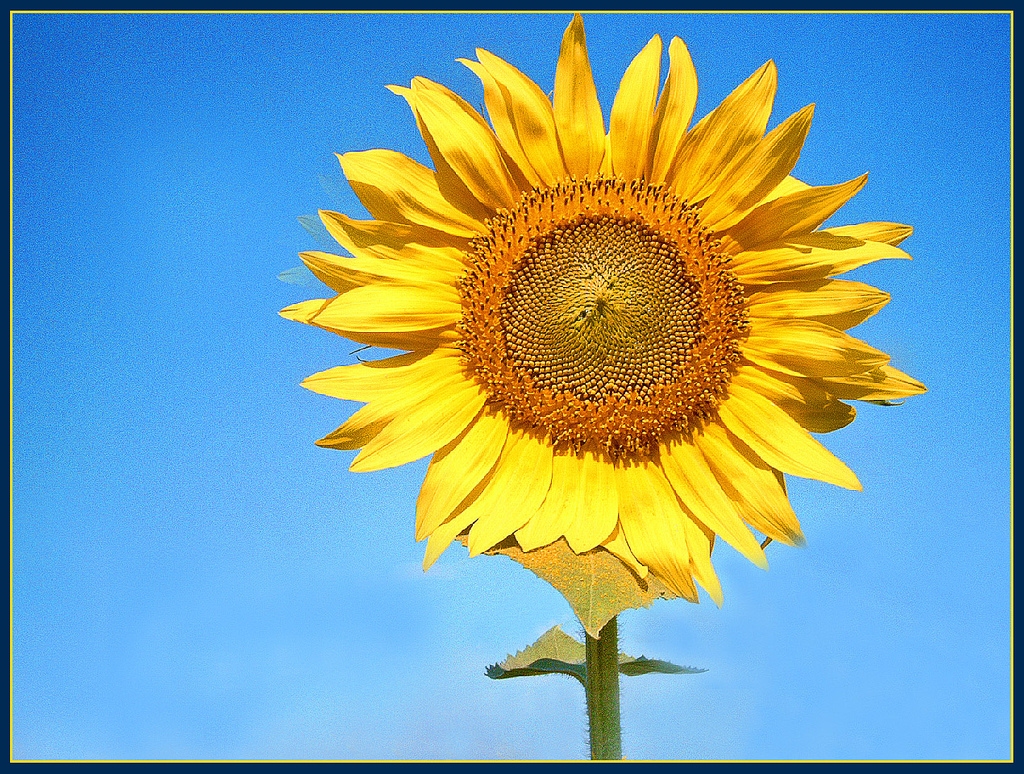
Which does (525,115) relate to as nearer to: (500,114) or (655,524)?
(500,114)

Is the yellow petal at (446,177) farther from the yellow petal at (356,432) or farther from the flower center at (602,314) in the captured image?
the yellow petal at (356,432)

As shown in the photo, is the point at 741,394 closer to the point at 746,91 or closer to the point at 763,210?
the point at 763,210

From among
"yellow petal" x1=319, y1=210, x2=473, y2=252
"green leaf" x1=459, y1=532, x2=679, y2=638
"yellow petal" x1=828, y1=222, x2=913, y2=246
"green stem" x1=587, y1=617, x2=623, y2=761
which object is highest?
"yellow petal" x1=319, y1=210, x2=473, y2=252

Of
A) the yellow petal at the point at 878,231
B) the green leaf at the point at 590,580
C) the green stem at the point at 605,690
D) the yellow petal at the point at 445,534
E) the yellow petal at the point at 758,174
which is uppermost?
the yellow petal at the point at 758,174

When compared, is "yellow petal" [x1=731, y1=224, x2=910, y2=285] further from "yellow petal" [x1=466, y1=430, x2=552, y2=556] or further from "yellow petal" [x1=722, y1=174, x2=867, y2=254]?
"yellow petal" [x1=466, y1=430, x2=552, y2=556]

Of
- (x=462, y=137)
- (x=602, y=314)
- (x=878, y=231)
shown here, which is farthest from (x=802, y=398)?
(x=462, y=137)

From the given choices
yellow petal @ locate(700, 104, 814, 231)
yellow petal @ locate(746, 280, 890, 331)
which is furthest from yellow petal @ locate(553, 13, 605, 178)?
yellow petal @ locate(746, 280, 890, 331)

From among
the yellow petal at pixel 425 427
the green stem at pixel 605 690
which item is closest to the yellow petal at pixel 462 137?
the yellow petal at pixel 425 427

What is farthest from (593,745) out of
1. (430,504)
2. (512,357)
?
(512,357)
